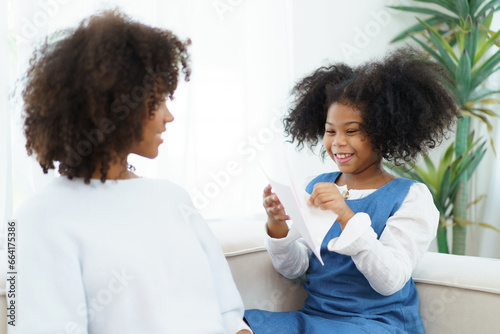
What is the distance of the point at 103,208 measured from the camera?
0.84m

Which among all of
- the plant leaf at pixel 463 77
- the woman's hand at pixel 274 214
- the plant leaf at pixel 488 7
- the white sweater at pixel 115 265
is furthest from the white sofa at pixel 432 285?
the plant leaf at pixel 488 7

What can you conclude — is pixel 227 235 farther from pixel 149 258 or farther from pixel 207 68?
pixel 207 68

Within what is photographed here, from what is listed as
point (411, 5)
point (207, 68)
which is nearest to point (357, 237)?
point (207, 68)

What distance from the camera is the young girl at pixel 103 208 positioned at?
0.77 metres

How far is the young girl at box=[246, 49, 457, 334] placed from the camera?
42.3 inches

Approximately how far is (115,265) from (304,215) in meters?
0.35

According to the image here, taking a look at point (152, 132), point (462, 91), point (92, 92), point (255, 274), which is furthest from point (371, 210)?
point (462, 91)

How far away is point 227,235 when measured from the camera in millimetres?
1292

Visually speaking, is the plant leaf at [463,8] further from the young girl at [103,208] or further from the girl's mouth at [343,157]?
the young girl at [103,208]

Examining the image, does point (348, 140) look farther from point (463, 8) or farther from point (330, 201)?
point (463, 8)

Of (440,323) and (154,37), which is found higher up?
(154,37)

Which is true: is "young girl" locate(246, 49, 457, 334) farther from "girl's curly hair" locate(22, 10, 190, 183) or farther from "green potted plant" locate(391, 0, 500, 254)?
"green potted plant" locate(391, 0, 500, 254)

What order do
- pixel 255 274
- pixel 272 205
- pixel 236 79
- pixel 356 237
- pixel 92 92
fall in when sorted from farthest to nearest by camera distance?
1. pixel 236 79
2. pixel 255 274
3. pixel 272 205
4. pixel 356 237
5. pixel 92 92

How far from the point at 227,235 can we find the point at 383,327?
1.43 feet
